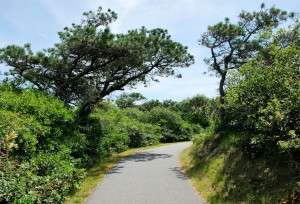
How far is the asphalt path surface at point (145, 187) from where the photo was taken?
905 centimetres

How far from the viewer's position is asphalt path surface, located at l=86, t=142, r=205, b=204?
9.05 meters

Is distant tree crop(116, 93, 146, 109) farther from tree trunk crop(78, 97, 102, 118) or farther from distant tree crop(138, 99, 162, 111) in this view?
tree trunk crop(78, 97, 102, 118)

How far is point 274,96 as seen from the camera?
7699mm

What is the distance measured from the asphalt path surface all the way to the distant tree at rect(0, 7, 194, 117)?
19.5 feet

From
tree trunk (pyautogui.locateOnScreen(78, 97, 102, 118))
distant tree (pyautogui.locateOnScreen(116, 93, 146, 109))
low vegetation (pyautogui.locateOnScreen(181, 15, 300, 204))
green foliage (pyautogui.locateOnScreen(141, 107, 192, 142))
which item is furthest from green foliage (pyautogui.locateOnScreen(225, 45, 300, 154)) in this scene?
distant tree (pyautogui.locateOnScreen(116, 93, 146, 109))

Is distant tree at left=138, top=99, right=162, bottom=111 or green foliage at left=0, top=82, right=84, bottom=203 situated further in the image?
distant tree at left=138, top=99, right=162, bottom=111

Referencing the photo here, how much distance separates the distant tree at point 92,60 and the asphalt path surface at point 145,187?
19.5ft

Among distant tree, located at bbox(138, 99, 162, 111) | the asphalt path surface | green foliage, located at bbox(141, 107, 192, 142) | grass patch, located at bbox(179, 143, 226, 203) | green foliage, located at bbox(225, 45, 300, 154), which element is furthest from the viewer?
distant tree, located at bbox(138, 99, 162, 111)

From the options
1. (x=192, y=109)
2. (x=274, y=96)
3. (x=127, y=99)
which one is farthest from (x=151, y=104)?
(x=274, y=96)

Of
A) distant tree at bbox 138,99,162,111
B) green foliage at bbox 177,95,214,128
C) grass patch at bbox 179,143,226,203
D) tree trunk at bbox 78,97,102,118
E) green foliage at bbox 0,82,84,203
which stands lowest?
grass patch at bbox 179,143,226,203

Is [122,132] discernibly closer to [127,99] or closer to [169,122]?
[169,122]

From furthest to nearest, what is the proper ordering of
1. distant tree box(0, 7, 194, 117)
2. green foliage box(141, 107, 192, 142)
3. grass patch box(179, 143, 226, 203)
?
green foliage box(141, 107, 192, 142), distant tree box(0, 7, 194, 117), grass patch box(179, 143, 226, 203)

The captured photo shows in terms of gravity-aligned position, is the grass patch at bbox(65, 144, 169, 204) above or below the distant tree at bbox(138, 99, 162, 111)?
below

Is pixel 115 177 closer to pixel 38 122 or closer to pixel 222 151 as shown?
pixel 38 122
